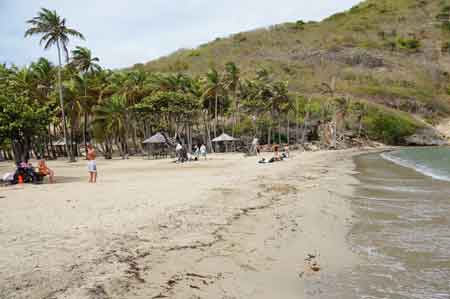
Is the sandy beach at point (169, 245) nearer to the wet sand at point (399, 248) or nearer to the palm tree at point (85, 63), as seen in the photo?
the wet sand at point (399, 248)

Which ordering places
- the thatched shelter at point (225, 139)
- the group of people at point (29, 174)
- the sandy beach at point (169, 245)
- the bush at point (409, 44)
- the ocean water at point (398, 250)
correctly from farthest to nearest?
the bush at point (409, 44) → the thatched shelter at point (225, 139) → the group of people at point (29, 174) → the ocean water at point (398, 250) → the sandy beach at point (169, 245)

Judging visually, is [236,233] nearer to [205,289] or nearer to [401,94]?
[205,289]

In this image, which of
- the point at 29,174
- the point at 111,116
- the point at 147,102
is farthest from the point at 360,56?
the point at 29,174

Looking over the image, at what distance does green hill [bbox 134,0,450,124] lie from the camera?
252 feet

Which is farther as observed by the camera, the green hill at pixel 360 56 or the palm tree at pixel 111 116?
the green hill at pixel 360 56

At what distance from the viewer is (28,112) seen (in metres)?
15.9

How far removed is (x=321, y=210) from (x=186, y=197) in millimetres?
3649

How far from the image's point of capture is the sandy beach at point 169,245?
427 cm

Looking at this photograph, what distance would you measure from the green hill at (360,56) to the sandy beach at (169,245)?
67893mm

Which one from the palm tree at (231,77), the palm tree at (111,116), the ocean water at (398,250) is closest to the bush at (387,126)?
the palm tree at (231,77)

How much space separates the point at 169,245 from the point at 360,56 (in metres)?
95.1

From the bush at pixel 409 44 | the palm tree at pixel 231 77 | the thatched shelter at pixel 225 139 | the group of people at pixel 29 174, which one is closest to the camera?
the group of people at pixel 29 174

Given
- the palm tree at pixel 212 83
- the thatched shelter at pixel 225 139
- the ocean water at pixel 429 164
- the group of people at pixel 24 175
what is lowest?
the ocean water at pixel 429 164

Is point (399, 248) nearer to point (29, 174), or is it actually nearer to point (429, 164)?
point (29, 174)
